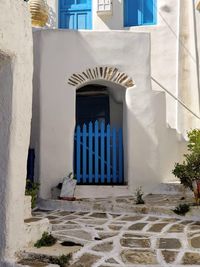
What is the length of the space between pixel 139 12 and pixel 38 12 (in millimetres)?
3477

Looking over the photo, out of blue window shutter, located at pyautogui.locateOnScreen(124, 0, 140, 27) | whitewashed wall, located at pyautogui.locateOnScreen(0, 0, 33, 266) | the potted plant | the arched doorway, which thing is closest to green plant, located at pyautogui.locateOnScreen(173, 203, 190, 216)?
the potted plant

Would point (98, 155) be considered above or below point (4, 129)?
below

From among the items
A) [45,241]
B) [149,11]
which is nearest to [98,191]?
[45,241]

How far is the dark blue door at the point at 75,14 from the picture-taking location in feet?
36.2

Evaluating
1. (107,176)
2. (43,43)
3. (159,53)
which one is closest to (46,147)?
(107,176)

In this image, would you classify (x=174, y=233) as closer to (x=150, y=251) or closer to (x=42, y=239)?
(x=150, y=251)

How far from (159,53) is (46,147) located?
17.0ft

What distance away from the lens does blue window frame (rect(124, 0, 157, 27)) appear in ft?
35.3

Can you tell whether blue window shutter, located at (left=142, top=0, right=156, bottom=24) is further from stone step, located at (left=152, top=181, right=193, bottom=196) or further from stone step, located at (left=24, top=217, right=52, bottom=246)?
stone step, located at (left=24, top=217, right=52, bottom=246)

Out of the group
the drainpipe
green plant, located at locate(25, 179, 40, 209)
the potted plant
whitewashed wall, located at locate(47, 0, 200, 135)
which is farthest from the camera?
whitewashed wall, located at locate(47, 0, 200, 135)

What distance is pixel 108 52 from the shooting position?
830 cm

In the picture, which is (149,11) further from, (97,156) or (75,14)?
(97,156)

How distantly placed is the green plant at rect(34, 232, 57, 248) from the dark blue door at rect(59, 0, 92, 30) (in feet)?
27.7

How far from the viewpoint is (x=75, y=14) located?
436 inches
